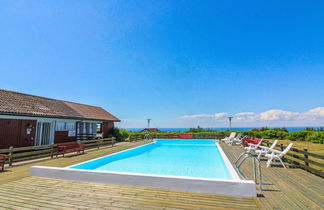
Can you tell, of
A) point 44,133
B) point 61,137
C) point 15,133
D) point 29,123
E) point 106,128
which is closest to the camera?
point 15,133

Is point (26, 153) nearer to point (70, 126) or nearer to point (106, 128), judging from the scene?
point (70, 126)

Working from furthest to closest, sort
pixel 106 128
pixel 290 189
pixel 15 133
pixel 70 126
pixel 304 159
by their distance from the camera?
pixel 106 128 → pixel 70 126 → pixel 15 133 → pixel 304 159 → pixel 290 189

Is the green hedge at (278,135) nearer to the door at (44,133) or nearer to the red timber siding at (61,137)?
the red timber siding at (61,137)

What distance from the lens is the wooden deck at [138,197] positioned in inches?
126

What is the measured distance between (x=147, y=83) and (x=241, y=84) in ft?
39.6

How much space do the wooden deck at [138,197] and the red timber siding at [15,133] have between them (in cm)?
515

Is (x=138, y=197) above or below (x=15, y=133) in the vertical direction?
below

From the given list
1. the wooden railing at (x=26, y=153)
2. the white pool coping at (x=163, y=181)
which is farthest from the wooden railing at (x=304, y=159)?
the wooden railing at (x=26, y=153)

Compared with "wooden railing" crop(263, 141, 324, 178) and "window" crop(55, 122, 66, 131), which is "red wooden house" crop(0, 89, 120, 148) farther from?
"wooden railing" crop(263, 141, 324, 178)

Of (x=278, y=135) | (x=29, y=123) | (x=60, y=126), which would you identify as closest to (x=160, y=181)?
(x=29, y=123)

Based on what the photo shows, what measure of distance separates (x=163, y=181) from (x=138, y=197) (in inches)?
32.7

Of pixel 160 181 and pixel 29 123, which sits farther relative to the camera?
pixel 29 123

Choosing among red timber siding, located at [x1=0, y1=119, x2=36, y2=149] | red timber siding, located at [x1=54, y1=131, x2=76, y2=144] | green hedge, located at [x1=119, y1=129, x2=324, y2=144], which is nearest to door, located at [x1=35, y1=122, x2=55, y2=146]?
red timber siding, located at [x1=54, y1=131, x2=76, y2=144]

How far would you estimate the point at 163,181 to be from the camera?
4223 mm
